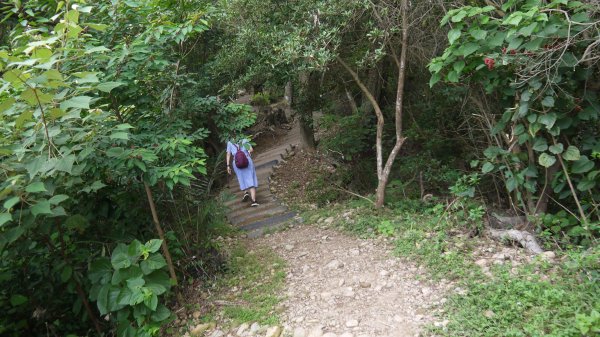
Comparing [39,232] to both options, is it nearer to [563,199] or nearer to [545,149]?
[545,149]

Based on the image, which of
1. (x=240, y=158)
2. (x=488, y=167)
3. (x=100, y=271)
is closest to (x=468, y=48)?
(x=488, y=167)

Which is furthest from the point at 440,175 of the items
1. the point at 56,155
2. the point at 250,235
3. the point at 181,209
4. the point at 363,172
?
the point at 56,155

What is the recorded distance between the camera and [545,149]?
12.4 feet

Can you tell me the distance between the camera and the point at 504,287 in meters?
3.10

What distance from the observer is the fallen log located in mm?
3758

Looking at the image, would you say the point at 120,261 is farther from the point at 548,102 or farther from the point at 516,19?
the point at 548,102

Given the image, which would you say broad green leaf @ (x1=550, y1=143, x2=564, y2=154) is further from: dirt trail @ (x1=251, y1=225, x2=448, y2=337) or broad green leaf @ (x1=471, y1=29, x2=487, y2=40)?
dirt trail @ (x1=251, y1=225, x2=448, y2=337)

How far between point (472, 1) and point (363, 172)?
3.48m

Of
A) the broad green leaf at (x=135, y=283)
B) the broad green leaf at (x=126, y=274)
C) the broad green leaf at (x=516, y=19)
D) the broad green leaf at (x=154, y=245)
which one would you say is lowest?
the broad green leaf at (x=135, y=283)

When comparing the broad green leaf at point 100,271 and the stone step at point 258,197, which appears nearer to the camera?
the broad green leaf at point 100,271

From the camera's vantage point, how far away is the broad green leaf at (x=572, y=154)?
12.0 ft

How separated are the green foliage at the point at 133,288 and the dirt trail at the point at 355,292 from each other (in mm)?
1142

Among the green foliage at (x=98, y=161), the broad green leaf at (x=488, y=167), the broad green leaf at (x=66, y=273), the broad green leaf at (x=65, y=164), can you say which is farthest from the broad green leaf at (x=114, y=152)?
the broad green leaf at (x=488, y=167)

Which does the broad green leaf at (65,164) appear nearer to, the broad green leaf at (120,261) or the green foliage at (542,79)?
the broad green leaf at (120,261)
